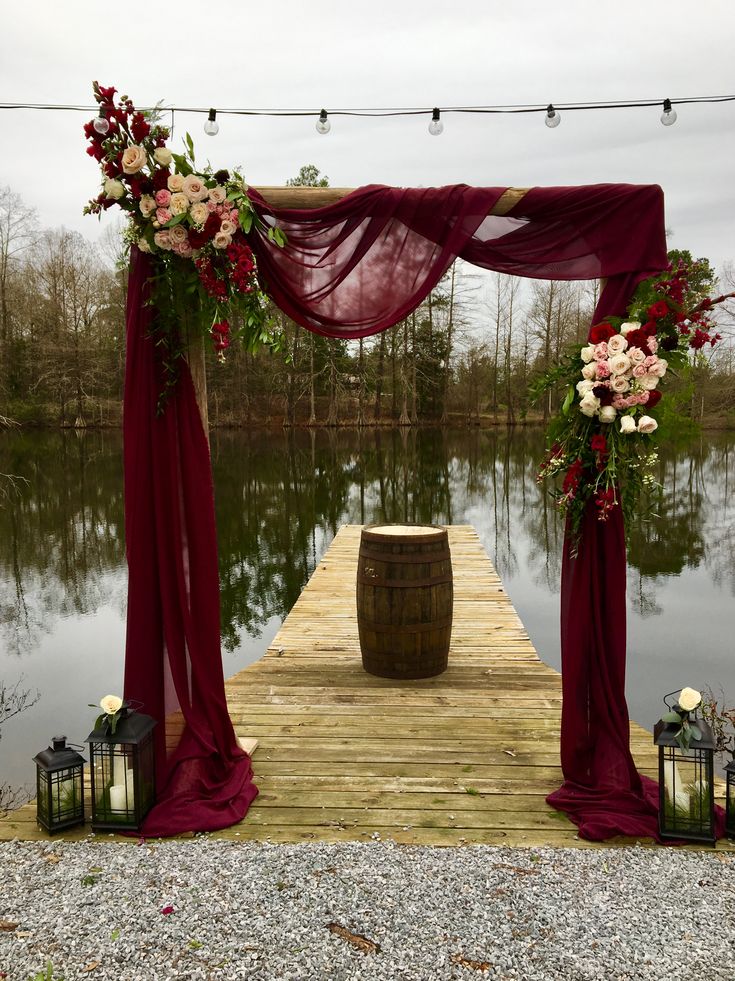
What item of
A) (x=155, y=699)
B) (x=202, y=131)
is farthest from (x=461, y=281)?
(x=155, y=699)

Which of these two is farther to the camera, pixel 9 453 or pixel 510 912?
pixel 9 453

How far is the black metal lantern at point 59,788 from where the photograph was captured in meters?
2.87

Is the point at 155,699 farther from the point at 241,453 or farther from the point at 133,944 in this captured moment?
the point at 241,453

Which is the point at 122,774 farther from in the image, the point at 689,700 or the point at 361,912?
the point at 689,700

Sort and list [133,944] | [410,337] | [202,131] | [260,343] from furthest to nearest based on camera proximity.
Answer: [410,337], [202,131], [260,343], [133,944]

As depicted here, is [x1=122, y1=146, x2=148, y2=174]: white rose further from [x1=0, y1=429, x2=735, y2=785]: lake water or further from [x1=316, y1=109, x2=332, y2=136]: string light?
[x1=0, y1=429, x2=735, y2=785]: lake water

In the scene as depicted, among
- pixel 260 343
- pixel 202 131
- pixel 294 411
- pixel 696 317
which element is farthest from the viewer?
pixel 294 411

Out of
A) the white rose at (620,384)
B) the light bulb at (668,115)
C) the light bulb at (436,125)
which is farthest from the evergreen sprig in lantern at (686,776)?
the light bulb at (436,125)

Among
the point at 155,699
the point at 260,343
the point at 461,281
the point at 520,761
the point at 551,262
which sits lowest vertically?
the point at 520,761

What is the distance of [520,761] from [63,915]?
2182 millimetres

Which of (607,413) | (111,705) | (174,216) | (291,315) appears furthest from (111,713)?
(607,413)

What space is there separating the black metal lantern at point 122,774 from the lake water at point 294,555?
2450mm

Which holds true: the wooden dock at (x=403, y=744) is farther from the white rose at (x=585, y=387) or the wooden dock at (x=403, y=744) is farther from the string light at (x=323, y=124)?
the string light at (x=323, y=124)

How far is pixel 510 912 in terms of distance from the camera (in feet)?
7.65
